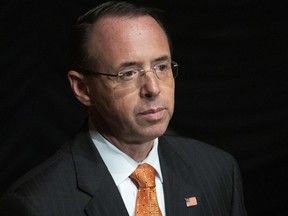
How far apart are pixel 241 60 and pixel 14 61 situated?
3.83 ft

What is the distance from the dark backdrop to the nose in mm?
1191

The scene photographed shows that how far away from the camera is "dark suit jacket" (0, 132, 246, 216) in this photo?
2150 millimetres

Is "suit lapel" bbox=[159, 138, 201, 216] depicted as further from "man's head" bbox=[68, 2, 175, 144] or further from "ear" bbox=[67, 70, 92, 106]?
"ear" bbox=[67, 70, 92, 106]

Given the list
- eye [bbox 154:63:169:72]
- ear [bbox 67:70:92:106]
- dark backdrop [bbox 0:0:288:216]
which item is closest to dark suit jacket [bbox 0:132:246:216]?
ear [bbox 67:70:92:106]

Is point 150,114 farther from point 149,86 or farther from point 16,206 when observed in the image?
point 16,206

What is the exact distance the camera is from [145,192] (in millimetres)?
2268

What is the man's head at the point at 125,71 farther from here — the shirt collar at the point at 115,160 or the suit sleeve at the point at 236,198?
the suit sleeve at the point at 236,198

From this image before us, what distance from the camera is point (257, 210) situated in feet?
11.8

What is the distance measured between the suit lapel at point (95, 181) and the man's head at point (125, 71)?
83 mm

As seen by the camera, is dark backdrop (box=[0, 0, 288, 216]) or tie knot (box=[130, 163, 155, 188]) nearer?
tie knot (box=[130, 163, 155, 188])

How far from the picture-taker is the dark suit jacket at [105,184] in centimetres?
215

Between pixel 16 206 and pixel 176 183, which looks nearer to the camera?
pixel 16 206

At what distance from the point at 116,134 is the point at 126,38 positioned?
0.34m

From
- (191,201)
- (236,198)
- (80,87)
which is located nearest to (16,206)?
(80,87)
